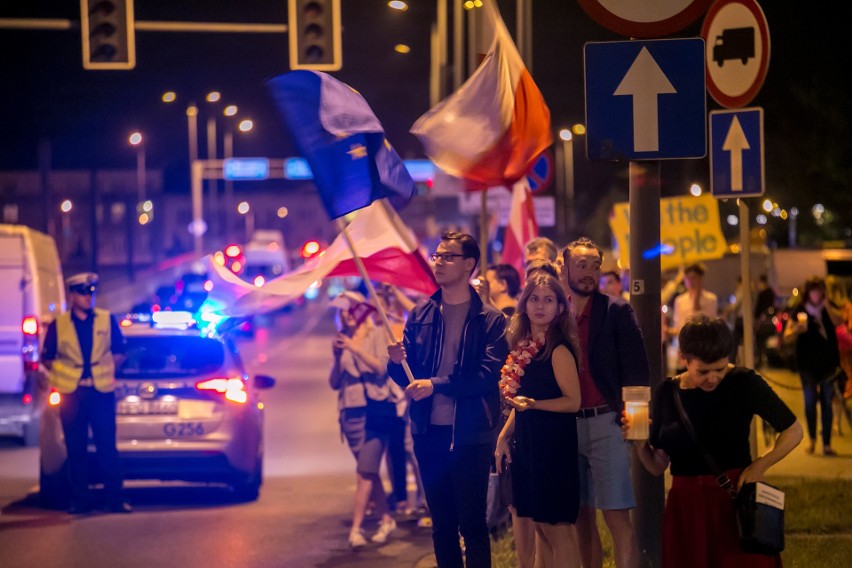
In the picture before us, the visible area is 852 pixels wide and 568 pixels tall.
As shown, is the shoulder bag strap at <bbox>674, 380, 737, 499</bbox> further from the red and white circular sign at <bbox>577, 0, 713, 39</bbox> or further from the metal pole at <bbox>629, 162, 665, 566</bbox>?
the red and white circular sign at <bbox>577, 0, 713, 39</bbox>

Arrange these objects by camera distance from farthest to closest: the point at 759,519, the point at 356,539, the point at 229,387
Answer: the point at 229,387
the point at 356,539
the point at 759,519

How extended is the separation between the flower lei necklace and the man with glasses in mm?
236

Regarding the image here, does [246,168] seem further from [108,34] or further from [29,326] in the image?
[29,326]

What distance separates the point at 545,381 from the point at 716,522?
1.44 m

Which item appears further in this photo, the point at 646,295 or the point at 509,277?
the point at 509,277

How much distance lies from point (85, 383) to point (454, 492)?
5.41m

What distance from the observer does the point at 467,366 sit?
7.16m

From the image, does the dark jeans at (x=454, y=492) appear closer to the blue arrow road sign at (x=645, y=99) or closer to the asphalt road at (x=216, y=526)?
the blue arrow road sign at (x=645, y=99)

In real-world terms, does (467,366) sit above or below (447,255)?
below

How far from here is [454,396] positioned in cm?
711

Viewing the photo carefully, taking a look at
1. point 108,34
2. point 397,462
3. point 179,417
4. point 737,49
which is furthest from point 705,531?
point 108,34

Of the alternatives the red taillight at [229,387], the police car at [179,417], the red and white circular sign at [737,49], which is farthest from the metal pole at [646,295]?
the red taillight at [229,387]

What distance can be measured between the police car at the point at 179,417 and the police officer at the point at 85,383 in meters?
0.20

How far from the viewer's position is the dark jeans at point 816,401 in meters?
14.5
